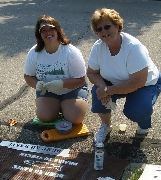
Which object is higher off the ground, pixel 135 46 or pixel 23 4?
pixel 135 46

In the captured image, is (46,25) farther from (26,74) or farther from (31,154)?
(31,154)

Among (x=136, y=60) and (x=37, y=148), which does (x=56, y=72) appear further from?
(x=136, y=60)

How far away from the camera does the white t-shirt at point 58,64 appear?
3.54 metres

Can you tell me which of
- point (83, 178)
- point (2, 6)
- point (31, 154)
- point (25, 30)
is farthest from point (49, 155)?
point (2, 6)

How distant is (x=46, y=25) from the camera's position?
11.1 ft

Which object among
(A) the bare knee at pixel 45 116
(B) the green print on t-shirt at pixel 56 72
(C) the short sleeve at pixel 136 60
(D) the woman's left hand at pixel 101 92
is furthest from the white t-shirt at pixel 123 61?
(A) the bare knee at pixel 45 116

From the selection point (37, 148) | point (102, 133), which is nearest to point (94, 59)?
point (102, 133)

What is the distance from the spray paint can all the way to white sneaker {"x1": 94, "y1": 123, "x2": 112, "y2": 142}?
0.36m

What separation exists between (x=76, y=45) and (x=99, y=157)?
384 cm

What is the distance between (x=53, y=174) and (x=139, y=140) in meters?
0.87

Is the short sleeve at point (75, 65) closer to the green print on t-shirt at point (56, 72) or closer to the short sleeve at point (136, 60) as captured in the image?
the green print on t-shirt at point (56, 72)

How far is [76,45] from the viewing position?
644 centimetres

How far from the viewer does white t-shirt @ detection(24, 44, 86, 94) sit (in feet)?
11.6

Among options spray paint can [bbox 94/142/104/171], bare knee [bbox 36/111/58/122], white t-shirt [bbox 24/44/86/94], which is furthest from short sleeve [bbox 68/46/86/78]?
spray paint can [bbox 94/142/104/171]
